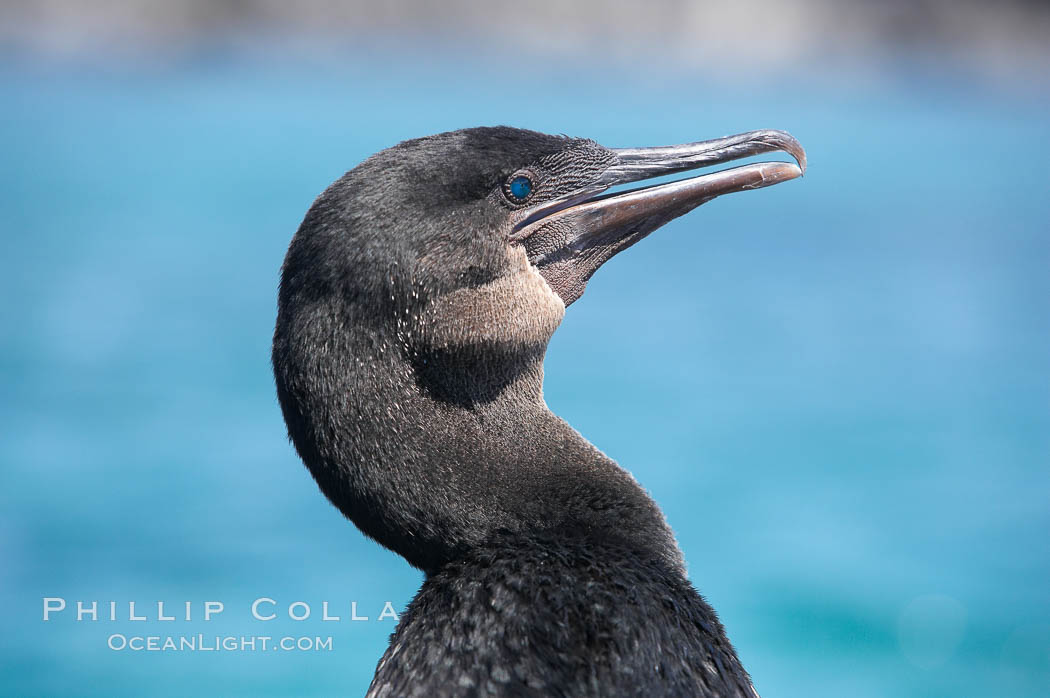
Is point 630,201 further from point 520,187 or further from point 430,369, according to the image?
point 430,369

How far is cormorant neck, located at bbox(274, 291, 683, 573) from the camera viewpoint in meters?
2.11

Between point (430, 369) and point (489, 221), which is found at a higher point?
point (489, 221)

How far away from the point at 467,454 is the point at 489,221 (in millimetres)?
459

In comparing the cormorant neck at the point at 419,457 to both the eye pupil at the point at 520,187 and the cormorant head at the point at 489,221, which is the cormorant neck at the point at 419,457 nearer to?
the cormorant head at the point at 489,221

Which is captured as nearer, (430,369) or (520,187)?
(430,369)

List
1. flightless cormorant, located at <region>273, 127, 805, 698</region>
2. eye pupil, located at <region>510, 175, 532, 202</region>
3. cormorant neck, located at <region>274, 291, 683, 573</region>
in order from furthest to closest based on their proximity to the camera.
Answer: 1. eye pupil, located at <region>510, 175, 532, 202</region>
2. cormorant neck, located at <region>274, 291, 683, 573</region>
3. flightless cormorant, located at <region>273, 127, 805, 698</region>

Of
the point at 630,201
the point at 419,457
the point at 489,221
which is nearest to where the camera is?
the point at 419,457

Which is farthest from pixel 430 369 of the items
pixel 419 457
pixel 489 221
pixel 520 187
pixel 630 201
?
pixel 630 201

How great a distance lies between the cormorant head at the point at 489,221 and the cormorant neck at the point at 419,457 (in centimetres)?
7

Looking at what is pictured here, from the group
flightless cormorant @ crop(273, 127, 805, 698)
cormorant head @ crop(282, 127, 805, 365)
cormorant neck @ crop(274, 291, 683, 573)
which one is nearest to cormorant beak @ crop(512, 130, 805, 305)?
cormorant head @ crop(282, 127, 805, 365)

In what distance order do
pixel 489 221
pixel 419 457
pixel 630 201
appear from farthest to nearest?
pixel 630 201
pixel 489 221
pixel 419 457

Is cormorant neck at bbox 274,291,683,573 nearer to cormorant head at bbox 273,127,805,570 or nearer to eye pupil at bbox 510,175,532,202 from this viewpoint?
cormorant head at bbox 273,127,805,570

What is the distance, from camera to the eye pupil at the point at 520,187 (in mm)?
2357

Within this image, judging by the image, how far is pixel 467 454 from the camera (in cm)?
215
